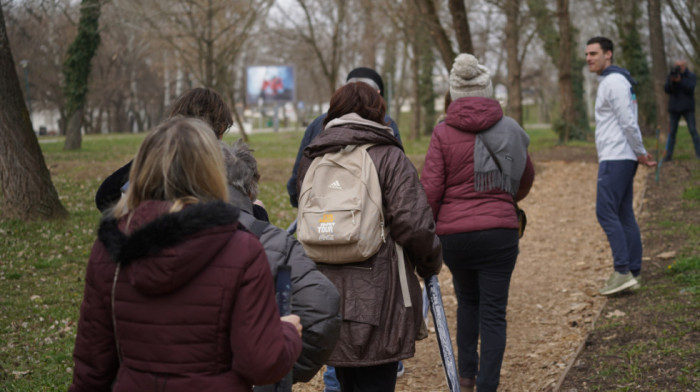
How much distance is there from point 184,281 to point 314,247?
1.45 metres

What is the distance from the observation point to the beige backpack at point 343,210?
3570mm

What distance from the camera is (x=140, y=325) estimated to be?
232 centimetres

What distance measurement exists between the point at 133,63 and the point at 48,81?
926 cm

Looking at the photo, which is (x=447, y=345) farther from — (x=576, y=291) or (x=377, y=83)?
(x=576, y=291)

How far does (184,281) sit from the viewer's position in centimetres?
224

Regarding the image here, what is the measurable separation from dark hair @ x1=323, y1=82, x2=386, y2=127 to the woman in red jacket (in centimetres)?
79

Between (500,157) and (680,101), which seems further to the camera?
(680,101)

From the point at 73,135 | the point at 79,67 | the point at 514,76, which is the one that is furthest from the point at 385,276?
the point at 79,67

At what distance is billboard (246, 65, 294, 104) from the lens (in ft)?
162

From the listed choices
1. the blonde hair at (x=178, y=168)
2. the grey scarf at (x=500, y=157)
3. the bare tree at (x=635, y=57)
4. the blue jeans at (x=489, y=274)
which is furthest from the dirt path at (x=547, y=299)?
the bare tree at (x=635, y=57)

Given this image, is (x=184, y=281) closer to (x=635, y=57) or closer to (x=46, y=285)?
(x=46, y=285)

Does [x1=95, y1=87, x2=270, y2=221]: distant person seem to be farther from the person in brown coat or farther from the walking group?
the person in brown coat

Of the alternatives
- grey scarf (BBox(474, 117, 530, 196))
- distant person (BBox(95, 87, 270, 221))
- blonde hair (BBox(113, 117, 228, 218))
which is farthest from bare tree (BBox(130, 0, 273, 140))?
blonde hair (BBox(113, 117, 228, 218))

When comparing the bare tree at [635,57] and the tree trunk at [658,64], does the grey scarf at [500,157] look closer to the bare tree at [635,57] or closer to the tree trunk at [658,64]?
the tree trunk at [658,64]
